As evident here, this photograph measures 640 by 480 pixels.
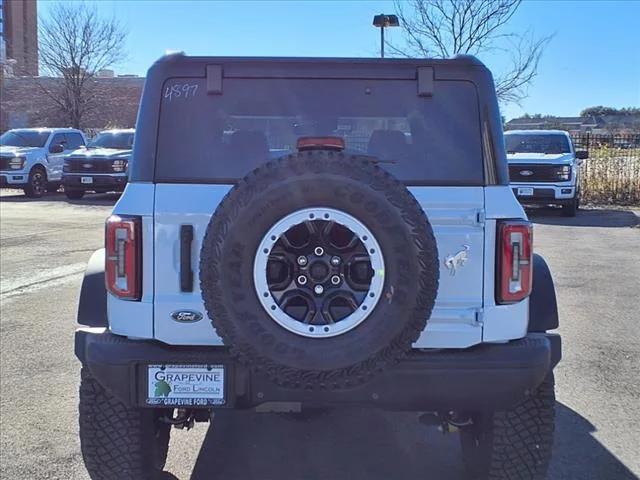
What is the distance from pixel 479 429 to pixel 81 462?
2.02 m

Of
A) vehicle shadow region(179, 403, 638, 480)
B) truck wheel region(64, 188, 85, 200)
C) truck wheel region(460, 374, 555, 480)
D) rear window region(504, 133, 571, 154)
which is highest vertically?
rear window region(504, 133, 571, 154)

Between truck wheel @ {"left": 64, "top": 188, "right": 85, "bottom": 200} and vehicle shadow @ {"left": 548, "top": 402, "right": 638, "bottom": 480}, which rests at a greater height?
truck wheel @ {"left": 64, "top": 188, "right": 85, "bottom": 200}

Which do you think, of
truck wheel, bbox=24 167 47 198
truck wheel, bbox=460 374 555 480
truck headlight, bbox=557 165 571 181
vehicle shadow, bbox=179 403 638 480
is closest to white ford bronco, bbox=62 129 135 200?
truck wheel, bbox=24 167 47 198

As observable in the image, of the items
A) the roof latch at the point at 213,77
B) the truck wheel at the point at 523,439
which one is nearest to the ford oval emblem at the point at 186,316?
the roof latch at the point at 213,77

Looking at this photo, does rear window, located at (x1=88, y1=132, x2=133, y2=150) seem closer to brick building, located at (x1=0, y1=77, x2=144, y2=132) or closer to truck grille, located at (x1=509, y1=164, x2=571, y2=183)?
truck grille, located at (x1=509, y1=164, x2=571, y2=183)

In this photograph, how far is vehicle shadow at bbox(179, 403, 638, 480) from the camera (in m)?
3.67

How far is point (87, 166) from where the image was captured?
19078 millimetres

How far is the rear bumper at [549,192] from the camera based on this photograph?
15.2m

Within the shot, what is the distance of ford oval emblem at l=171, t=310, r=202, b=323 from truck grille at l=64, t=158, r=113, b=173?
16813 mm

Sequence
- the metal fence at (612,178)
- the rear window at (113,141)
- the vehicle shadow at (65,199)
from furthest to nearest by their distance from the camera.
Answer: the rear window at (113,141)
the vehicle shadow at (65,199)
the metal fence at (612,178)

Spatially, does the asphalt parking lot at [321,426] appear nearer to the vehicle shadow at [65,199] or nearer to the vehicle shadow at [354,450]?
the vehicle shadow at [354,450]

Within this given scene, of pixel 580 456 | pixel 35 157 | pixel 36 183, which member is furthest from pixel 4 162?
pixel 580 456

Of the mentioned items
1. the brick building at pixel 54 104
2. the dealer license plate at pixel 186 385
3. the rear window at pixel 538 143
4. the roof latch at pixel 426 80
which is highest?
the brick building at pixel 54 104

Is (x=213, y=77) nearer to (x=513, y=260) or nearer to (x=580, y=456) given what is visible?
(x=513, y=260)
